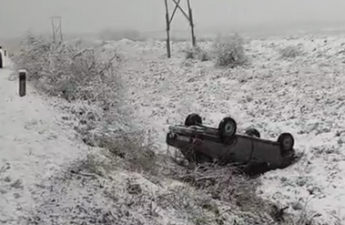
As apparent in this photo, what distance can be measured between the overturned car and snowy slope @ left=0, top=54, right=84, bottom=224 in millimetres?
2497

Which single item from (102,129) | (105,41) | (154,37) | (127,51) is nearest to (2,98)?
(102,129)

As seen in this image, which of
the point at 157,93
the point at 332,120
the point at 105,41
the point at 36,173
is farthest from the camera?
the point at 105,41

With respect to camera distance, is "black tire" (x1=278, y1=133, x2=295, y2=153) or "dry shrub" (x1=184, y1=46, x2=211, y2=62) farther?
"dry shrub" (x1=184, y1=46, x2=211, y2=62)

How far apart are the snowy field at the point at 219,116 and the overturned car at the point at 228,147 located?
38cm

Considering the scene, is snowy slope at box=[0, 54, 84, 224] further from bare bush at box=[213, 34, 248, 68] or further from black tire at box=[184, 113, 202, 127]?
bare bush at box=[213, 34, 248, 68]

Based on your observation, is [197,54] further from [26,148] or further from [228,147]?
[26,148]

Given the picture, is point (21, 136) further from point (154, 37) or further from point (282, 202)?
point (154, 37)

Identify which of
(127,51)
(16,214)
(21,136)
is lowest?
(16,214)

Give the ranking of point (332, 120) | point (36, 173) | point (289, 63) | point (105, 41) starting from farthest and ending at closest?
1. point (105, 41)
2. point (289, 63)
3. point (332, 120)
4. point (36, 173)

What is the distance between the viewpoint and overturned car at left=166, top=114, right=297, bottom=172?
1188 centimetres

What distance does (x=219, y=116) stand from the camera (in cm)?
1705

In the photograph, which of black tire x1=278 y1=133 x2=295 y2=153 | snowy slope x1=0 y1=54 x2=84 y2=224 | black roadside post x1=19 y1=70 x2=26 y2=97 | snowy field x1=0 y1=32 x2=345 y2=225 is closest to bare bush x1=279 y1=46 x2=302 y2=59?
snowy field x1=0 y1=32 x2=345 y2=225

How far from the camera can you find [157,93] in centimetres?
2025

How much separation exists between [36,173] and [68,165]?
595 mm
